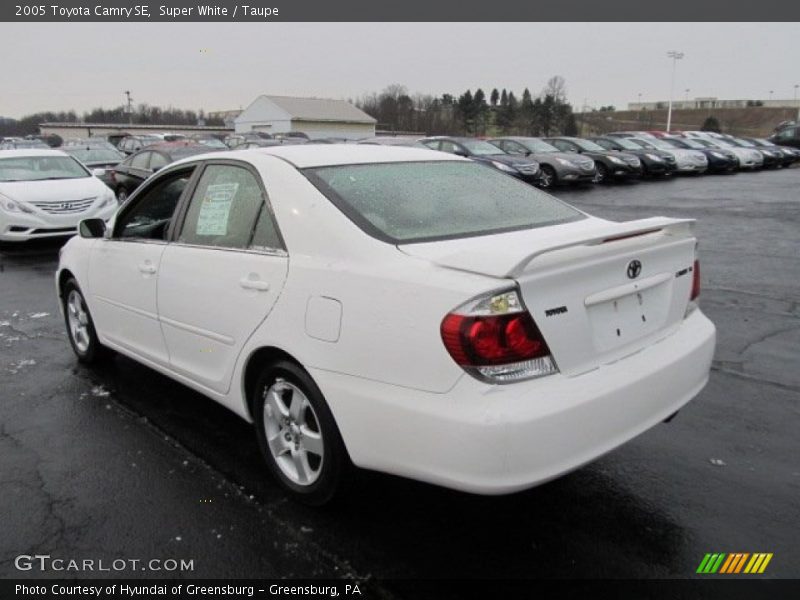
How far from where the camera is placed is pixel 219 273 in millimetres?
3428

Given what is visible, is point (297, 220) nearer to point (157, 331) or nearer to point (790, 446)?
point (157, 331)

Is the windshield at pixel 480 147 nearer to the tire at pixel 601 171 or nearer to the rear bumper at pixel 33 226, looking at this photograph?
the tire at pixel 601 171

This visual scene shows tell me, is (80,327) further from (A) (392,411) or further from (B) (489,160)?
(B) (489,160)

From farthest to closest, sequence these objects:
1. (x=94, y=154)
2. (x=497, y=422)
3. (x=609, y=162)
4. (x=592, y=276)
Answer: (x=609, y=162), (x=94, y=154), (x=592, y=276), (x=497, y=422)

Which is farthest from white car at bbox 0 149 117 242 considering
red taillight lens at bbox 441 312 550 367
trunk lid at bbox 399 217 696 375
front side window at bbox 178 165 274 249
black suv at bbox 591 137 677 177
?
black suv at bbox 591 137 677 177

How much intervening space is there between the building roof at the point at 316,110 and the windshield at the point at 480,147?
60030mm

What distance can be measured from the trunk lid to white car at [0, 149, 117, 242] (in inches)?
363

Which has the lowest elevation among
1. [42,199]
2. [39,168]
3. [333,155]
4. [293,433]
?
[293,433]

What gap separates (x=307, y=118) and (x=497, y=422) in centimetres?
7984

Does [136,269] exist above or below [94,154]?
below

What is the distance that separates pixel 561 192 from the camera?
20078mm

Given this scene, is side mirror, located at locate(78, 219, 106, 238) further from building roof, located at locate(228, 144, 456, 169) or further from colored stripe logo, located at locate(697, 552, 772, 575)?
colored stripe logo, located at locate(697, 552, 772, 575)

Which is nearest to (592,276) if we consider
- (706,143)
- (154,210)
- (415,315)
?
(415,315)

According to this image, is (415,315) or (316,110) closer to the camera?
(415,315)
